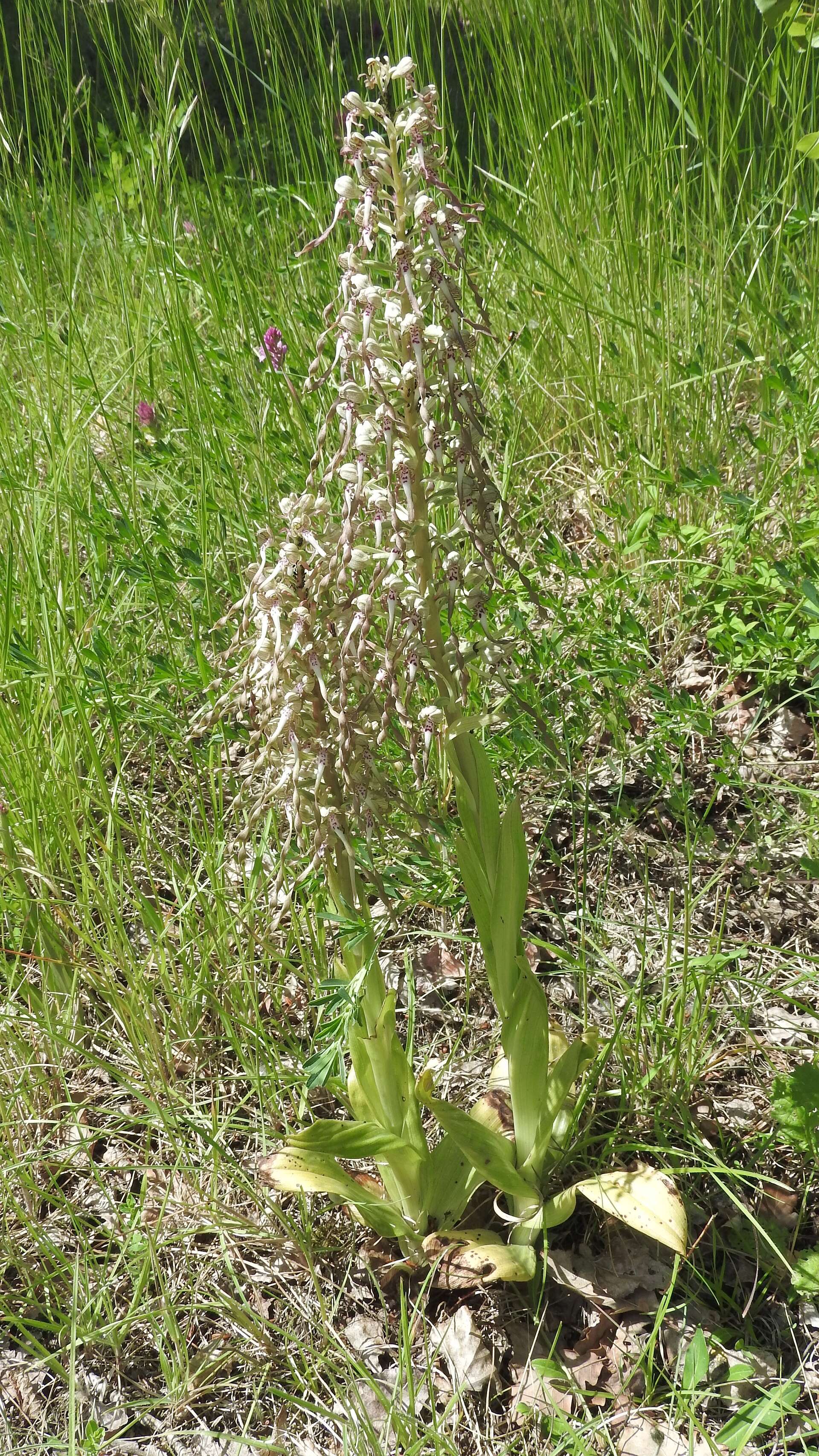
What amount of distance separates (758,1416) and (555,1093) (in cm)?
46

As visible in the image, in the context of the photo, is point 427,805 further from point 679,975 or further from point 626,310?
point 626,310

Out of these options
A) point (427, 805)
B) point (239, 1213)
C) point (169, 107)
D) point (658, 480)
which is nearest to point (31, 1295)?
point (239, 1213)

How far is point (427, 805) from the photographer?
2.18 metres

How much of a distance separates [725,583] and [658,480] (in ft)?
1.12

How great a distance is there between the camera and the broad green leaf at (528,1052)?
143 cm

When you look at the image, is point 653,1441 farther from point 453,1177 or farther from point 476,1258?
point 453,1177

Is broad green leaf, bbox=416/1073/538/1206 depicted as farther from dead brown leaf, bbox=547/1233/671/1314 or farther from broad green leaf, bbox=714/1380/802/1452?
broad green leaf, bbox=714/1380/802/1452

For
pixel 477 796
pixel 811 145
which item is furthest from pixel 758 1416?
pixel 811 145

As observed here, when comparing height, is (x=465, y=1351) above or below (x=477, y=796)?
below

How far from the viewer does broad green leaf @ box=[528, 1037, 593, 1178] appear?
5.00 feet

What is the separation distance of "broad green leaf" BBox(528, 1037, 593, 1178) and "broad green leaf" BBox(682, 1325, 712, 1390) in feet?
1.01

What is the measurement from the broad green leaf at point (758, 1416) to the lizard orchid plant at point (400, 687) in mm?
229

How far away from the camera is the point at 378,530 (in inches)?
48.9

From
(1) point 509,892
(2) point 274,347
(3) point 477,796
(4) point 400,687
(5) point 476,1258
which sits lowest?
(5) point 476,1258
